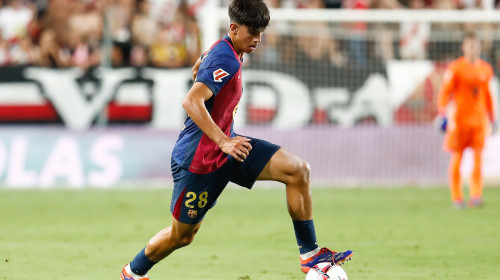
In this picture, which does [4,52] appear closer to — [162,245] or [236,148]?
[162,245]

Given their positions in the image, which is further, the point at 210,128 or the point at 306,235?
the point at 306,235

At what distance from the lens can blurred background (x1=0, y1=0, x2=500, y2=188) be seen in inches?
645

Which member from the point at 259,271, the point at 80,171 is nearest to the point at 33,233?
the point at 259,271

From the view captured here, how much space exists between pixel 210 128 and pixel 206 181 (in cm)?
48

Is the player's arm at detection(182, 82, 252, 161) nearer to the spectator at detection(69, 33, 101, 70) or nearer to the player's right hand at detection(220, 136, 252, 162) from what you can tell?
the player's right hand at detection(220, 136, 252, 162)

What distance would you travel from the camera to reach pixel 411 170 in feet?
55.3

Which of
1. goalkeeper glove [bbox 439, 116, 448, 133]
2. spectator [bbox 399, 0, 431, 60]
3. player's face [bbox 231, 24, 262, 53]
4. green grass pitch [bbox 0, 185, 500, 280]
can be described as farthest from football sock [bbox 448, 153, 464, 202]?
player's face [bbox 231, 24, 262, 53]

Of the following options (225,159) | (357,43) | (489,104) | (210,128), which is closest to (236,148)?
(210,128)

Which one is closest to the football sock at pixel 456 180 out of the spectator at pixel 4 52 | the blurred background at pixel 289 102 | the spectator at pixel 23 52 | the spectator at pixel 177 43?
the blurred background at pixel 289 102

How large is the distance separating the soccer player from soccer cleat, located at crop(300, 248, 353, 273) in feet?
22.8

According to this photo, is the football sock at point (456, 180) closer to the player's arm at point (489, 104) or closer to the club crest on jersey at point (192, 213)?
the player's arm at point (489, 104)

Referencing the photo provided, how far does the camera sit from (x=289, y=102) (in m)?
16.8

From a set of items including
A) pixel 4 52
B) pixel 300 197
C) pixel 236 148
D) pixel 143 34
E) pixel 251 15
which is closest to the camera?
pixel 236 148

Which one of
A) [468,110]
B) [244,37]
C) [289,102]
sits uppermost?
[244,37]
